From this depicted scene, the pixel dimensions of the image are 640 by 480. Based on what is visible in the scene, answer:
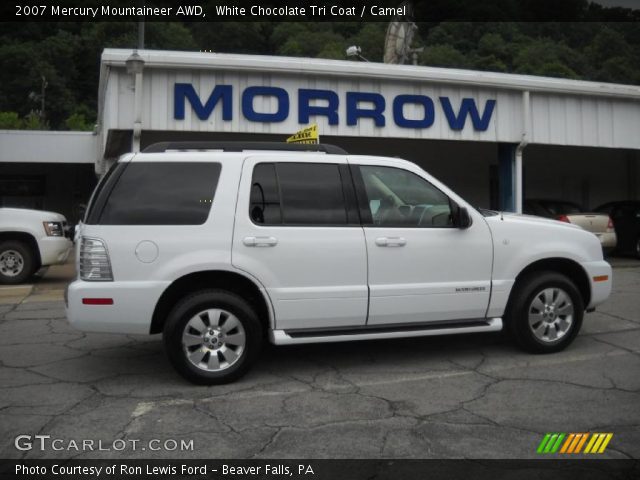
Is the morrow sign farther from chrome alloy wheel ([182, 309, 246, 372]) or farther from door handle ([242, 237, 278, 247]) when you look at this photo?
chrome alloy wheel ([182, 309, 246, 372])

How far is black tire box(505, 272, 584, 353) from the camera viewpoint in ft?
18.4

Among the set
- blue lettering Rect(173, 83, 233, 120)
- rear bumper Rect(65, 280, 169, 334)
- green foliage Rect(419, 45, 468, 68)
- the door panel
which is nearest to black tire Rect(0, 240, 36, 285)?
blue lettering Rect(173, 83, 233, 120)

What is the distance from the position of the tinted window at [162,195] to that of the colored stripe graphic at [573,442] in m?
2.87

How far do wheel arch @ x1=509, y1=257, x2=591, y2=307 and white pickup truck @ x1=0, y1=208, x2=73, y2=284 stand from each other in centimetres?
834

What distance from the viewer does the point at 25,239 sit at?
10914 millimetres

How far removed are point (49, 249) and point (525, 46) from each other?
4890 centimetres

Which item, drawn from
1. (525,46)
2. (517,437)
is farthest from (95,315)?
(525,46)

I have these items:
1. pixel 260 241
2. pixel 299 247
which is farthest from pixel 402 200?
pixel 260 241

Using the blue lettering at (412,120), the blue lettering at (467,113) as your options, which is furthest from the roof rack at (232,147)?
the blue lettering at (467,113)

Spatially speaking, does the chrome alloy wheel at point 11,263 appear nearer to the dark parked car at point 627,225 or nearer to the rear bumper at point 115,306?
the rear bumper at point 115,306

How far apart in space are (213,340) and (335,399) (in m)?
1.05

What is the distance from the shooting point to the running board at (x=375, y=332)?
5016 mm

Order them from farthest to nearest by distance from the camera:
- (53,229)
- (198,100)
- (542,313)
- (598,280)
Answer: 1. (198,100)
2. (53,229)
3. (598,280)
4. (542,313)

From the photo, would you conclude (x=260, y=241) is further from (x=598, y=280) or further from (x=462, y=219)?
(x=598, y=280)
